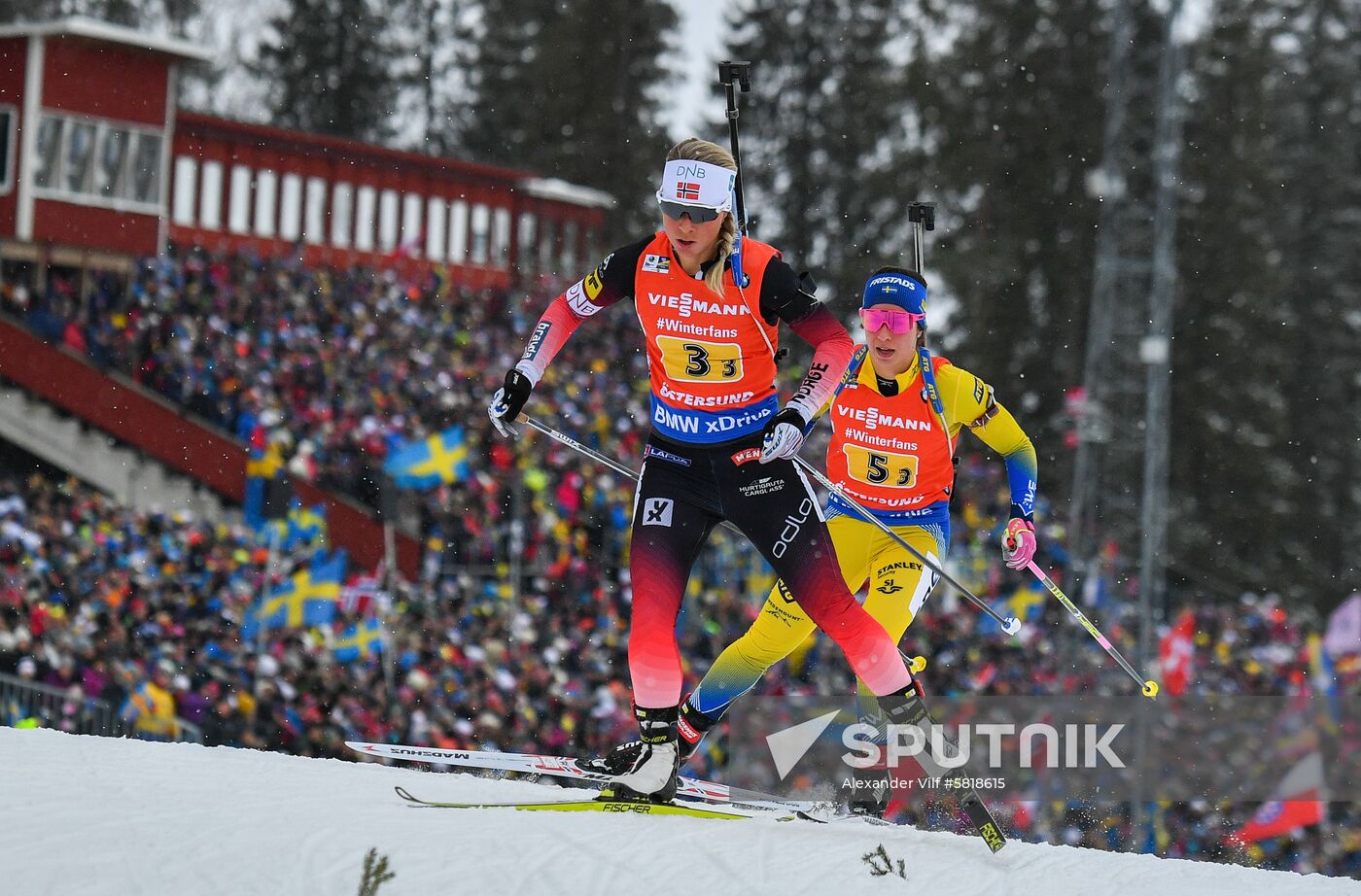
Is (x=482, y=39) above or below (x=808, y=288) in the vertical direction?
above

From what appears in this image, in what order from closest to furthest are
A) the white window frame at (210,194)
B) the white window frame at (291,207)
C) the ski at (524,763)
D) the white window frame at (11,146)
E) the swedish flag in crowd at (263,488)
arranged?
the ski at (524,763), the swedish flag in crowd at (263,488), the white window frame at (11,146), the white window frame at (210,194), the white window frame at (291,207)

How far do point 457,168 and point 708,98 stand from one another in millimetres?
8714

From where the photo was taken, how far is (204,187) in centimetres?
2809

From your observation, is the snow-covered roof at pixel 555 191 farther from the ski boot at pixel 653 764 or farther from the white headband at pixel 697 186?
the ski boot at pixel 653 764

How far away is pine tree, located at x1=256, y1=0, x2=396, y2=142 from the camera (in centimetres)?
3831

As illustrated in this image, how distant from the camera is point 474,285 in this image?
29.4m

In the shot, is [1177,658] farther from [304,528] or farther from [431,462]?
[304,528]

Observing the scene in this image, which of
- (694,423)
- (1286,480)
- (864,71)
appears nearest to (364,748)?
(694,423)

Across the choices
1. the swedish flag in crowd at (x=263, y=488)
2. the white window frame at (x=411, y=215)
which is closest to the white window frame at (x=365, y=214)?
the white window frame at (x=411, y=215)

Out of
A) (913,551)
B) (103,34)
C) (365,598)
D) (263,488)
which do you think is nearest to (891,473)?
(913,551)

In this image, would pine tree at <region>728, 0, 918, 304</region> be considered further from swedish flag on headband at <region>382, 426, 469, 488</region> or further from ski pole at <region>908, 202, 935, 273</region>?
ski pole at <region>908, 202, 935, 273</region>

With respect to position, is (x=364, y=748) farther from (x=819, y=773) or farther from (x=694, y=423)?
(x=819, y=773)

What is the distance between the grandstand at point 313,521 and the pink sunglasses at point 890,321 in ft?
7.49

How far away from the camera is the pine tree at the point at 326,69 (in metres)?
38.3
